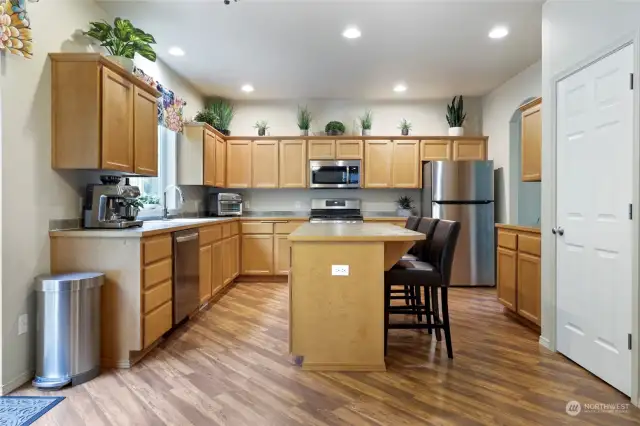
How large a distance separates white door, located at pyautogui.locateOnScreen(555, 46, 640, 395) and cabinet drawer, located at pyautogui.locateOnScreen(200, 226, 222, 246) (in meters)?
3.18

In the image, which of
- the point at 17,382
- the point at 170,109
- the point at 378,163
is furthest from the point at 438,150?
the point at 17,382

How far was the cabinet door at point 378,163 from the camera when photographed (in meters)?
5.76

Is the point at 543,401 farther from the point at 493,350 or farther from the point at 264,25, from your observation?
the point at 264,25

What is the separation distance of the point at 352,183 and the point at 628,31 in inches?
152

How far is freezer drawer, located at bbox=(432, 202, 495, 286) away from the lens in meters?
5.17

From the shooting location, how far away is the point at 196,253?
367 centimetres

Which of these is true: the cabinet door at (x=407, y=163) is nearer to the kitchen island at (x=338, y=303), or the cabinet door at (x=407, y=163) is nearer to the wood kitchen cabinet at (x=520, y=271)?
the wood kitchen cabinet at (x=520, y=271)

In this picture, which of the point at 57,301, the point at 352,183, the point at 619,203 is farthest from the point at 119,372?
the point at 352,183

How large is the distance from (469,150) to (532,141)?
2.15 meters

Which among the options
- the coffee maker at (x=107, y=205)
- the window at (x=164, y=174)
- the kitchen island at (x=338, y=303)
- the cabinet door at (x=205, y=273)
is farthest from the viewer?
the window at (x=164, y=174)

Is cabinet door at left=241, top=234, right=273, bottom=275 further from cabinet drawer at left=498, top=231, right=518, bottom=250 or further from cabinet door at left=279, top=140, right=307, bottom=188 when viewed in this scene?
cabinet drawer at left=498, top=231, right=518, bottom=250

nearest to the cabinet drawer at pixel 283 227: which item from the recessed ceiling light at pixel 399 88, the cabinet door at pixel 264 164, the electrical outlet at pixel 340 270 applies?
the cabinet door at pixel 264 164

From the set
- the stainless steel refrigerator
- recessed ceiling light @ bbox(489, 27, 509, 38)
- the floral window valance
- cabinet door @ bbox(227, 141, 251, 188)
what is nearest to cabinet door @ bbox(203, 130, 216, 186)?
the floral window valance

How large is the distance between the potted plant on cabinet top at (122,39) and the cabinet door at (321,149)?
3079mm
